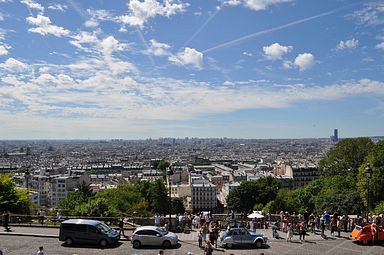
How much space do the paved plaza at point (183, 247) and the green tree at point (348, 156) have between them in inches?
1631

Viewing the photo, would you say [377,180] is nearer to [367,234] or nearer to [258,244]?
[367,234]

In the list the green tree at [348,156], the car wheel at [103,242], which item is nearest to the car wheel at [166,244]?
the car wheel at [103,242]

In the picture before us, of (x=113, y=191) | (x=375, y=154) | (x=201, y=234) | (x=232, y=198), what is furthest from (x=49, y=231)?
(x=232, y=198)

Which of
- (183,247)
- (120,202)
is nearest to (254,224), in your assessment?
→ (183,247)

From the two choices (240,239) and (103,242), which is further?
(103,242)

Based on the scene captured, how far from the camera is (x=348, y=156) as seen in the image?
66.6 metres

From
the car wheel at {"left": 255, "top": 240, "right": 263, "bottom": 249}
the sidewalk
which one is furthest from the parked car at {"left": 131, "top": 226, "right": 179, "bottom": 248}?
the car wheel at {"left": 255, "top": 240, "right": 263, "bottom": 249}

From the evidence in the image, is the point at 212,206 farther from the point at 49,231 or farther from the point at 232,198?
the point at 49,231

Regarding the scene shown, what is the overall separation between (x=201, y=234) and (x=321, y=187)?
45847mm

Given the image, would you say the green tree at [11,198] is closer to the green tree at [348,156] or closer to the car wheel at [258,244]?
the car wheel at [258,244]

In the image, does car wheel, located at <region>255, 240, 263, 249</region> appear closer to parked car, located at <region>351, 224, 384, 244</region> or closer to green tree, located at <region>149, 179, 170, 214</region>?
parked car, located at <region>351, 224, 384, 244</region>

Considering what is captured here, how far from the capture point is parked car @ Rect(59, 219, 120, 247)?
24328 mm

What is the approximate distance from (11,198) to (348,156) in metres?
48.0

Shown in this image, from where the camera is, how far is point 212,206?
134 meters
